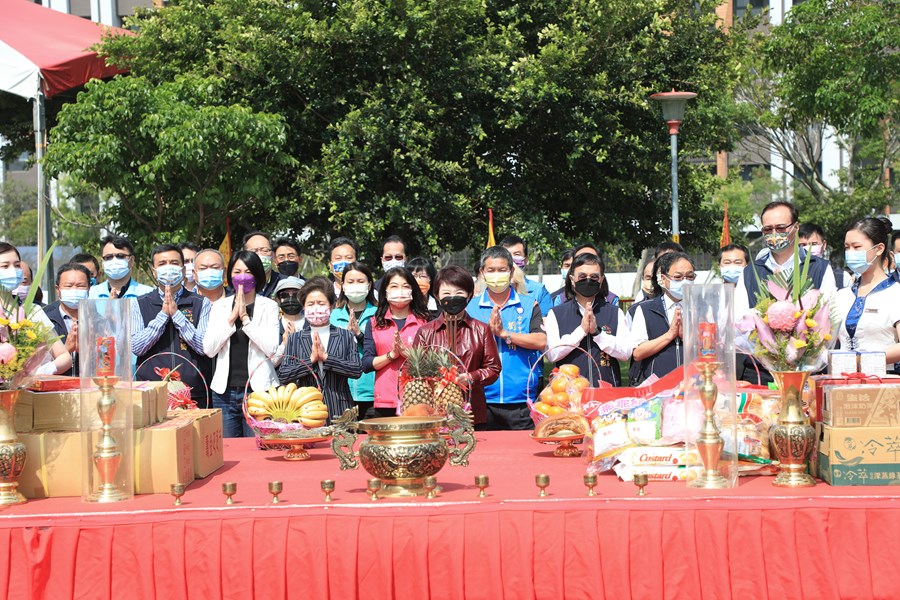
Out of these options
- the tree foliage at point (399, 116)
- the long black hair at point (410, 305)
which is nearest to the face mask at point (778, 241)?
the long black hair at point (410, 305)

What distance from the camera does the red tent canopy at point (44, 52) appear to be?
10.8m

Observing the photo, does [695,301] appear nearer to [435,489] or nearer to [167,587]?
[435,489]

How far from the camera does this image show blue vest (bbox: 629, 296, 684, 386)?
5.03 m

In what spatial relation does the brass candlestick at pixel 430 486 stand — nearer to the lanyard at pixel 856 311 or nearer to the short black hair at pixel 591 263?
the short black hair at pixel 591 263

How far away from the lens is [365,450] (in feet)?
11.0

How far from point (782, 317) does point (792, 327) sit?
0.16 feet

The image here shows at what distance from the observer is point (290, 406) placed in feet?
14.1

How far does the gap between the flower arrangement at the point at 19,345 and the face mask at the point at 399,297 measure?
1.91 meters

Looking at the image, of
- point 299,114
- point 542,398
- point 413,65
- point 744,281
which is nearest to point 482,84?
point 413,65

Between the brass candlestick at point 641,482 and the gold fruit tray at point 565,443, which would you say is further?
the gold fruit tray at point 565,443

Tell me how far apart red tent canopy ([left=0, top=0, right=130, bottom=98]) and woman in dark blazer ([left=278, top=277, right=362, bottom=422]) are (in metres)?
7.00

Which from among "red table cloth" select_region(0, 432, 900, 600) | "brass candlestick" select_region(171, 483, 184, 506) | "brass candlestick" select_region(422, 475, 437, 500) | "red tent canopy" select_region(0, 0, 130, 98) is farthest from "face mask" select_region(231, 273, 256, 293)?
"red tent canopy" select_region(0, 0, 130, 98)

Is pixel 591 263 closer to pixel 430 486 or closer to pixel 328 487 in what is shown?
pixel 430 486

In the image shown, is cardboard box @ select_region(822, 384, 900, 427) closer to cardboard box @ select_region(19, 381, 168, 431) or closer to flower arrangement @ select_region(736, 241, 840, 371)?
flower arrangement @ select_region(736, 241, 840, 371)
